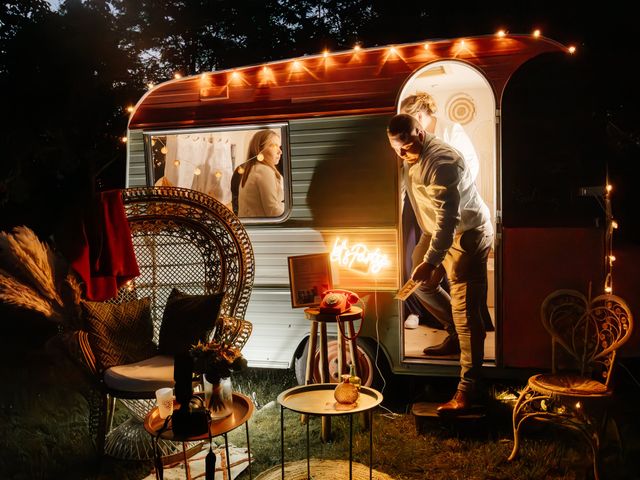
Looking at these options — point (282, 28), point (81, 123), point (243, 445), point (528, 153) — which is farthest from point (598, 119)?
point (81, 123)

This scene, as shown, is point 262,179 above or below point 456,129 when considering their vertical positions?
below

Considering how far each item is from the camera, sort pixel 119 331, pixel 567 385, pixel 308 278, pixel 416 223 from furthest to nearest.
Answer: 1. pixel 416 223
2. pixel 308 278
3. pixel 119 331
4. pixel 567 385

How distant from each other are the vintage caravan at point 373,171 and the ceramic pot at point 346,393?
4.25ft

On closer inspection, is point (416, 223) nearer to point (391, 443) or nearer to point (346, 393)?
point (391, 443)

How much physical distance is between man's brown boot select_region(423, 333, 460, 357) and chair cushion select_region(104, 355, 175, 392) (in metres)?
2.29

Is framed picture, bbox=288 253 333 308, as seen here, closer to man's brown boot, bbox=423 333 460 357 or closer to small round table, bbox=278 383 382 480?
small round table, bbox=278 383 382 480

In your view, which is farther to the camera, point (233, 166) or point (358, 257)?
point (233, 166)

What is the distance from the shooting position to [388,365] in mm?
4797

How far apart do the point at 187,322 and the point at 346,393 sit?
5.15ft

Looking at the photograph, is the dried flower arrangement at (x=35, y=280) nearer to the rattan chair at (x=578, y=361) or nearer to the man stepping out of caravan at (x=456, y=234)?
the man stepping out of caravan at (x=456, y=234)

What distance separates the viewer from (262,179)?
4969 millimetres

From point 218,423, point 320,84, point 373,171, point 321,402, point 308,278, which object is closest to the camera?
point 218,423

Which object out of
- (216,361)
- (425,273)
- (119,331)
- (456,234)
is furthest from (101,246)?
(456,234)

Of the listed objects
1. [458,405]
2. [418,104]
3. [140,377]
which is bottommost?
[458,405]
